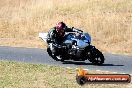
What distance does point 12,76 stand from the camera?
1532 centimetres

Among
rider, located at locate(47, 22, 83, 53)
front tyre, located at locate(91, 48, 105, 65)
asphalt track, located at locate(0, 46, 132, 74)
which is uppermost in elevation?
rider, located at locate(47, 22, 83, 53)

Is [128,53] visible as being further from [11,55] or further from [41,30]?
[41,30]

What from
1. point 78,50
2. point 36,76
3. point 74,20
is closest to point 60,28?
point 78,50

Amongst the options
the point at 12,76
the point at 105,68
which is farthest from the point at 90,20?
the point at 12,76

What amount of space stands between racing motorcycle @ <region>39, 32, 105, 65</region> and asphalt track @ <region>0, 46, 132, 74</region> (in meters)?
0.24

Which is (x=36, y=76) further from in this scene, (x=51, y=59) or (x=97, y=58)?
(x=51, y=59)

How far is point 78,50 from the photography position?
18562mm

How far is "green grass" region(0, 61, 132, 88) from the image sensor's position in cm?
1396

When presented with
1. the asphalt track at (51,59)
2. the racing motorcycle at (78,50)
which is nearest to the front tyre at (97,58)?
the racing motorcycle at (78,50)

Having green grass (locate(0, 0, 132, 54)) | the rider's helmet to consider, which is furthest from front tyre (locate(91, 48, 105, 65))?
green grass (locate(0, 0, 132, 54))

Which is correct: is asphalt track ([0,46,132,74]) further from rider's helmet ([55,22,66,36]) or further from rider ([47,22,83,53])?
rider's helmet ([55,22,66,36])

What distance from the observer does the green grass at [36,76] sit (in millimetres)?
13961

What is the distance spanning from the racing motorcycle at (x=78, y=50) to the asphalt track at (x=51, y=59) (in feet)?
0.79

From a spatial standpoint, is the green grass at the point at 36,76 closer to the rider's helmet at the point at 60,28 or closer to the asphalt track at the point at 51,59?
the asphalt track at the point at 51,59
